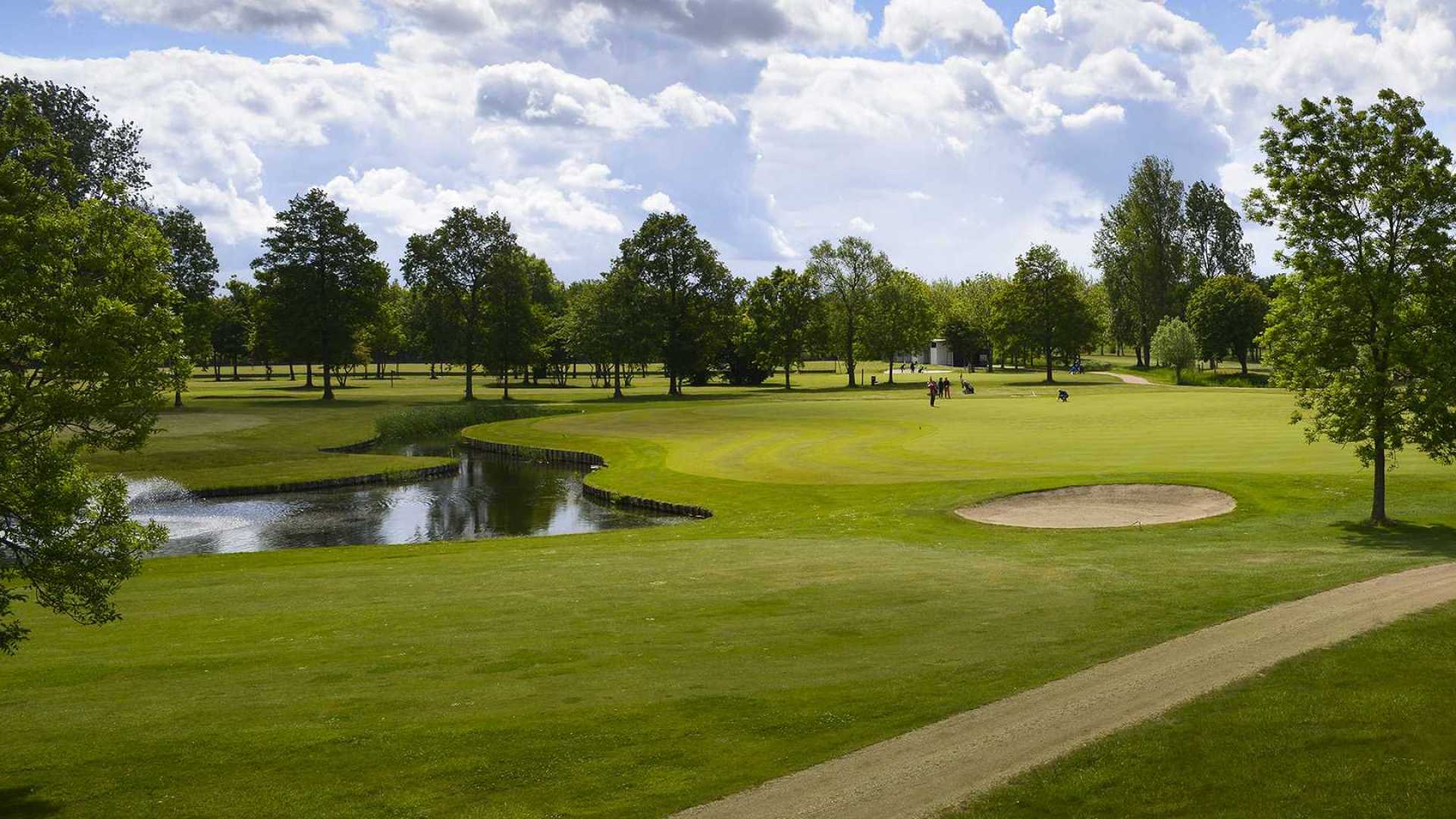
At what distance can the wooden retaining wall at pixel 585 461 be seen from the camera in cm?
4728

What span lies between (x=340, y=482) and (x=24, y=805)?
46.6m

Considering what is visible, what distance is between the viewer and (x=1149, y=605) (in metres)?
21.4

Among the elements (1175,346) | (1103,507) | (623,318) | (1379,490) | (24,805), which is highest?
(623,318)

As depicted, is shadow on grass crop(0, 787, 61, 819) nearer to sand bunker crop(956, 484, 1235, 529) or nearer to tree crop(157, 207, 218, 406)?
sand bunker crop(956, 484, 1235, 529)

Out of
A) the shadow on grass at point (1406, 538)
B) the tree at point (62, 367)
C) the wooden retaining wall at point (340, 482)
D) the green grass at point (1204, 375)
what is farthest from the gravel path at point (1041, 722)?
the green grass at point (1204, 375)

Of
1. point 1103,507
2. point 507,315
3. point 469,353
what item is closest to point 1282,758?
point 1103,507

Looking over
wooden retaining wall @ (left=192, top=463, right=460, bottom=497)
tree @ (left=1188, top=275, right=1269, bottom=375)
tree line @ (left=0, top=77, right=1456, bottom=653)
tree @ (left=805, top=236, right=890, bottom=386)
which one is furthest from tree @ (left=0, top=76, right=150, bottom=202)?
tree @ (left=1188, top=275, right=1269, bottom=375)

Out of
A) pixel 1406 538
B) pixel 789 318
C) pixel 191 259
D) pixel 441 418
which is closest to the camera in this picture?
pixel 1406 538

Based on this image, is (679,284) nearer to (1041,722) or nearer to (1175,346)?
(1175,346)

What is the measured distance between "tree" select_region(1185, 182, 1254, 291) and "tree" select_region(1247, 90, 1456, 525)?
127 m

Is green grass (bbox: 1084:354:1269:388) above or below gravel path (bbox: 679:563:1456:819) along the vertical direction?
above

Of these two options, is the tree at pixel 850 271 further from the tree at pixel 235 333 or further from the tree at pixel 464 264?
the tree at pixel 235 333

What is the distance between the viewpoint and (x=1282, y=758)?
13227 millimetres

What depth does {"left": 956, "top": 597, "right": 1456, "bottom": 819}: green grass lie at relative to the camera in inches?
477
